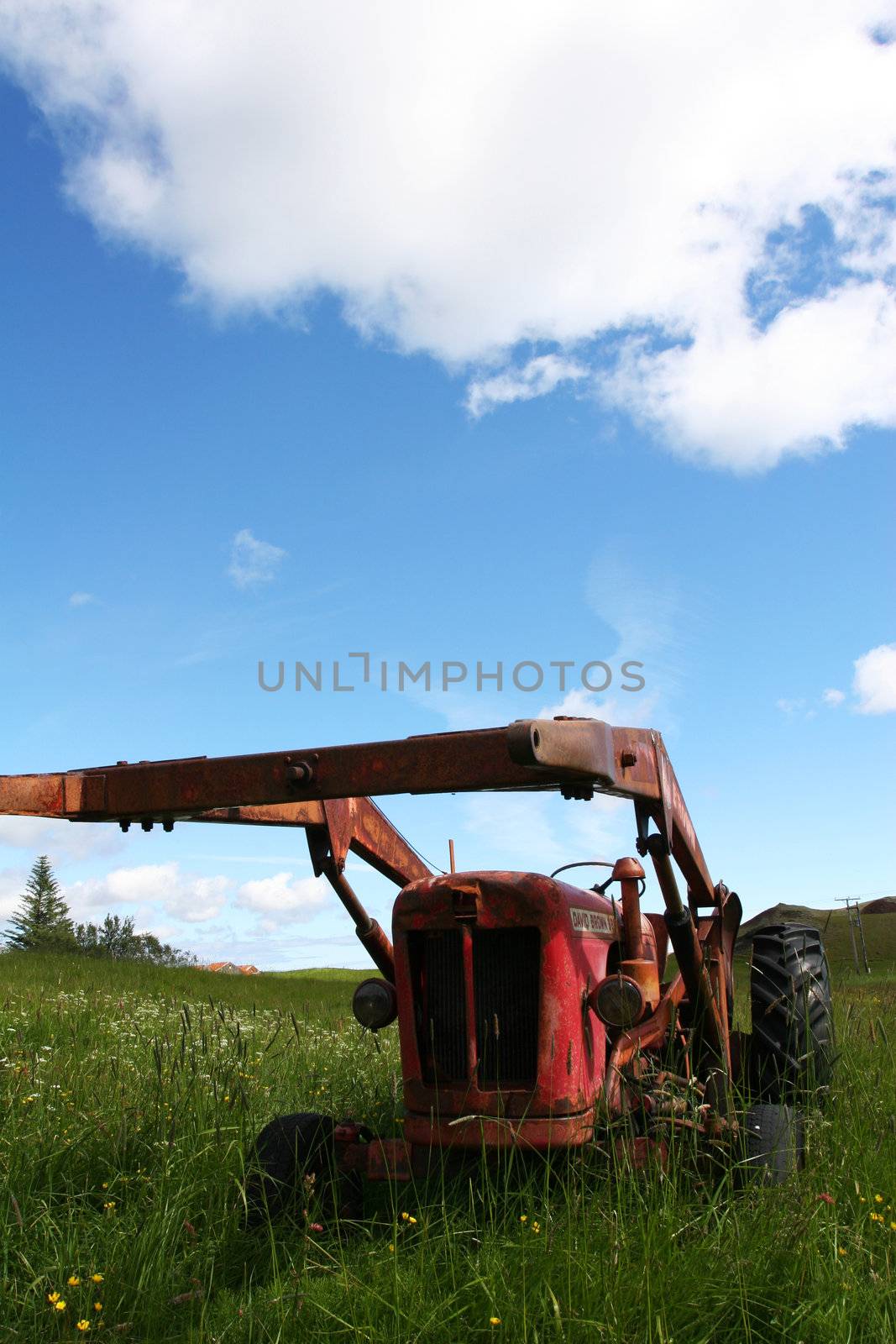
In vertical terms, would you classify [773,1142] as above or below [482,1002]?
below

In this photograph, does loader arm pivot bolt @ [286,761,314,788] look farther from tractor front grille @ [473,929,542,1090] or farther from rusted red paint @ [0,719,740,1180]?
tractor front grille @ [473,929,542,1090]

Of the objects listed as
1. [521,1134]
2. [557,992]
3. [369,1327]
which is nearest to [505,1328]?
[369,1327]

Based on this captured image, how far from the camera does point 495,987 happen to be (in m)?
3.76

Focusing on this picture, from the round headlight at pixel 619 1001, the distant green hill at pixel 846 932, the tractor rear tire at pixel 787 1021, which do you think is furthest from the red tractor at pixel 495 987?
the distant green hill at pixel 846 932

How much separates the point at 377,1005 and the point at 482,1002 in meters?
0.53

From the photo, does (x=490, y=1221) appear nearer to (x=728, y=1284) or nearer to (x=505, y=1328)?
(x=505, y=1328)

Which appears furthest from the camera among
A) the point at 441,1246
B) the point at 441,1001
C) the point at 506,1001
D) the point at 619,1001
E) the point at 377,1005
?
the point at 377,1005

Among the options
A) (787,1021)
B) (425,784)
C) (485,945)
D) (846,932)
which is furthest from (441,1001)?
(846,932)

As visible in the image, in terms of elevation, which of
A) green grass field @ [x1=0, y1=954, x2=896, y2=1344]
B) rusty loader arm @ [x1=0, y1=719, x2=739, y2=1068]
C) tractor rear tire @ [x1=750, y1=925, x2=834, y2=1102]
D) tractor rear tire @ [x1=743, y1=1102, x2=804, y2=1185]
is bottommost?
green grass field @ [x1=0, y1=954, x2=896, y2=1344]

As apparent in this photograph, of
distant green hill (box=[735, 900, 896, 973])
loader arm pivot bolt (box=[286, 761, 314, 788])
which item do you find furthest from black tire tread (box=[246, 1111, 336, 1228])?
distant green hill (box=[735, 900, 896, 973])

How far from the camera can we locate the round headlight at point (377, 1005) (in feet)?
13.4

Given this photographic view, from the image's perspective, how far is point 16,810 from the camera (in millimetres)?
3564

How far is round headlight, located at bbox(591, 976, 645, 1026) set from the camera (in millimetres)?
3605

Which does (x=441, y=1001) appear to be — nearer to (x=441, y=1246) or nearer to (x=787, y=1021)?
(x=441, y=1246)
